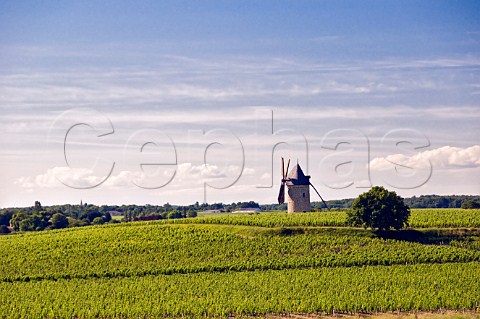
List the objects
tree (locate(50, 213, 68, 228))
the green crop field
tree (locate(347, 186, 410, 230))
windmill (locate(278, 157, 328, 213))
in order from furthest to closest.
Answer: tree (locate(50, 213, 68, 228)) → windmill (locate(278, 157, 328, 213)) → tree (locate(347, 186, 410, 230)) → the green crop field

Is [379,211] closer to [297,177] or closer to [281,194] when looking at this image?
[297,177]

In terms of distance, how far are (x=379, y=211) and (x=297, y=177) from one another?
23.2 m

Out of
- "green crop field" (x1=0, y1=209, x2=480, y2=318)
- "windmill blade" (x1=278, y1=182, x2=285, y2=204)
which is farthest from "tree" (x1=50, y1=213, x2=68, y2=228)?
"windmill blade" (x1=278, y1=182, x2=285, y2=204)

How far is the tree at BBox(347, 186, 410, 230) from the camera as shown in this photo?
63.6 meters

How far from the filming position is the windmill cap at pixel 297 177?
280 ft

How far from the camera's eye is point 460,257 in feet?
187

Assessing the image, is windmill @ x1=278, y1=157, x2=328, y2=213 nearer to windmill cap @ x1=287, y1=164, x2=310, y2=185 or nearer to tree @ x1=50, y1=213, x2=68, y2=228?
windmill cap @ x1=287, y1=164, x2=310, y2=185

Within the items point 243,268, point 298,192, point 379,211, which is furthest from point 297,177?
point 243,268

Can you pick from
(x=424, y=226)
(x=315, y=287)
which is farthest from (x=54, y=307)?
(x=424, y=226)

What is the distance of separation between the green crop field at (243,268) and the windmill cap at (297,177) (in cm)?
1178

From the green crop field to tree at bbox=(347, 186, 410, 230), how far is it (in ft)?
3.93

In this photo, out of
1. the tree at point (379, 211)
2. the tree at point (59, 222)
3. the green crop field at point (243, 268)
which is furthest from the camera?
the tree at point (59, 222)

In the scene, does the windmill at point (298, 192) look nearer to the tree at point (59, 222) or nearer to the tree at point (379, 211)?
the tree at point (379, 211)

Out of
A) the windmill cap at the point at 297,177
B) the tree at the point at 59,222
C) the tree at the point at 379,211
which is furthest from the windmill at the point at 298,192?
the tree at the point at 59,222
